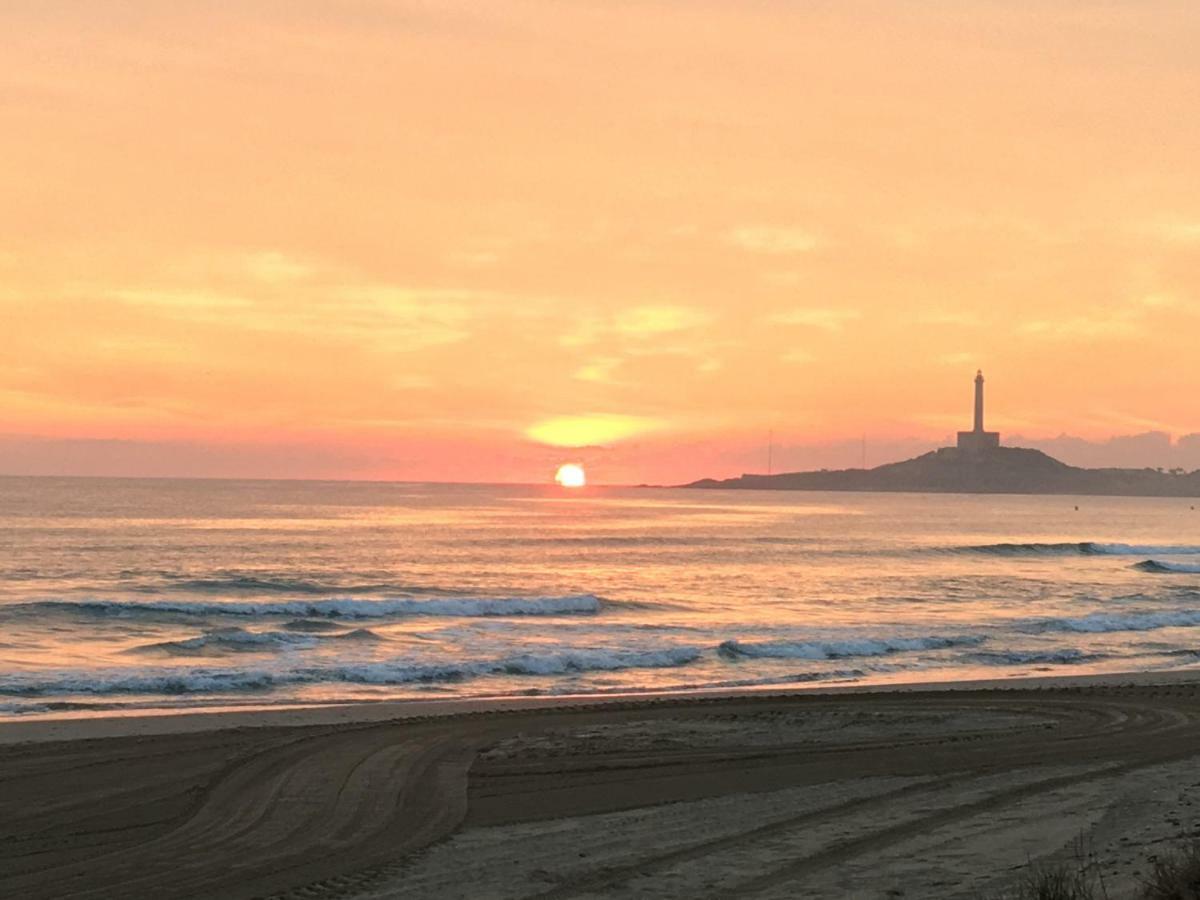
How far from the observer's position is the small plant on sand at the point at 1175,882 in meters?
7.37

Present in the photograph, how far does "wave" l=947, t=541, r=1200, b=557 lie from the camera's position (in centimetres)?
8897

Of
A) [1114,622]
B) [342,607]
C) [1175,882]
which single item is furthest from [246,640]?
[1175,882]

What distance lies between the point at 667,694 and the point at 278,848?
13941mm

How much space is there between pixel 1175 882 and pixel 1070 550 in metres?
93.1

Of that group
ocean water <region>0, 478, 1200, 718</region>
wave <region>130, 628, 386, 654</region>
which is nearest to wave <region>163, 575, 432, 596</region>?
ocean water <region>0, 478, 1200, 718</region>

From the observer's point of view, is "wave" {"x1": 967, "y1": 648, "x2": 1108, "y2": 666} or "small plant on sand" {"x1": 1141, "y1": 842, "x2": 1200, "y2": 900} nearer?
"small plant on sand" {"x1": 1141, "y1": 842, "x2": 1200, "y2": 900}

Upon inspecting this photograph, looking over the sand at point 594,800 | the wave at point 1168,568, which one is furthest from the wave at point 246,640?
the wave at point 1168,568

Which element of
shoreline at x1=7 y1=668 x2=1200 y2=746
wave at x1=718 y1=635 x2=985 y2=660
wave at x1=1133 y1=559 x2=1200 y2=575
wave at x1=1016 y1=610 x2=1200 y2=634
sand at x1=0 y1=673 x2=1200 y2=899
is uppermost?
sand at x1=0 y1=673 x2=1200 y2=899

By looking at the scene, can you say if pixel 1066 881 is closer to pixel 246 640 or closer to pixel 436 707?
pixel 436 707

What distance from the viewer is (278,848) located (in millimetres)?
11453

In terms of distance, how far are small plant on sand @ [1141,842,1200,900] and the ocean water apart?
1768 cm

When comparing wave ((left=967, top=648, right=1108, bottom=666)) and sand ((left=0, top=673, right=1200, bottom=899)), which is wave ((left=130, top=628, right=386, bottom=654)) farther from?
wave ((left=967, top=648, right=1108, bottom=666))

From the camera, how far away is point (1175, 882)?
756cm

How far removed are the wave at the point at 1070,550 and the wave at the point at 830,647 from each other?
180 feet
